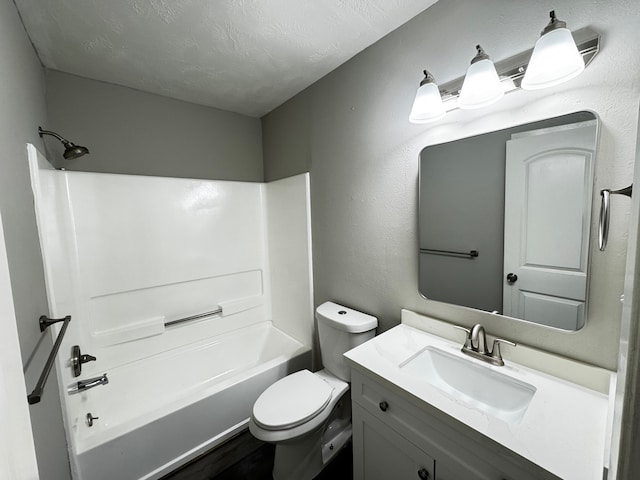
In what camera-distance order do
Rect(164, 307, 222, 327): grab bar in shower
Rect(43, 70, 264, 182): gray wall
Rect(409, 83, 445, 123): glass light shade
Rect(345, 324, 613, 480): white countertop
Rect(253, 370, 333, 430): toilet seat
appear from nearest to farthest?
Rect(345, 324, 613, 480): white countertop < Rect(409, 83, 445, 123): glass light shade < Rect(253, 370, 333, 430): toilet seat < Rect(43, 70, 264, 182): gray wall < Rect(164, 307, 222, 327): grab bar in shower

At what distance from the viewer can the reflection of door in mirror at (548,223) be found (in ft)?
3.07

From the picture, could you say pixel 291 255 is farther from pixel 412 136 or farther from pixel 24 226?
pixel 24 226

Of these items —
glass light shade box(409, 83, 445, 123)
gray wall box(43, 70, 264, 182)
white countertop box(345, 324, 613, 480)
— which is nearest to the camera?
white countertop box(345, 324, 613, 480)

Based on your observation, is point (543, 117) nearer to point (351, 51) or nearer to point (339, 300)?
point (351, 51)

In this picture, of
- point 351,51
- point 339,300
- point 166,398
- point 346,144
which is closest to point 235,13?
point 351,51

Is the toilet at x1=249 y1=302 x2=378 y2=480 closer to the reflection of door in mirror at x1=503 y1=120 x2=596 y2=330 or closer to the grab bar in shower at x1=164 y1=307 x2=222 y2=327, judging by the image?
the reflection of door in mirror at x1=503 y1=120 x2=596 y2=330

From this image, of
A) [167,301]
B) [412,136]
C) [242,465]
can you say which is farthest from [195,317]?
[412,136]

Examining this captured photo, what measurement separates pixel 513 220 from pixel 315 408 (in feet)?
4.24

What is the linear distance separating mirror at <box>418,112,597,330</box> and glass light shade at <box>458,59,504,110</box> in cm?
15

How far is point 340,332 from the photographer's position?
1.63m

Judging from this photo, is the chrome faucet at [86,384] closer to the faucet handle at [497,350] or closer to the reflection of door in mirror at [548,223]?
the faucet handle at [497,350]

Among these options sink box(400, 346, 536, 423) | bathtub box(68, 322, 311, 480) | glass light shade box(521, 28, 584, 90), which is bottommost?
bathtub box(68, 322, 311, 480)

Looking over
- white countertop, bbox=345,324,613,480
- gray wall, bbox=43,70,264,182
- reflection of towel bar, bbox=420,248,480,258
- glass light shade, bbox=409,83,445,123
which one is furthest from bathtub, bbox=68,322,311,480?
glass light shade, bbox=409,83,445,123

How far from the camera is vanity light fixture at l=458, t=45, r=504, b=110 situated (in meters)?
1.02
